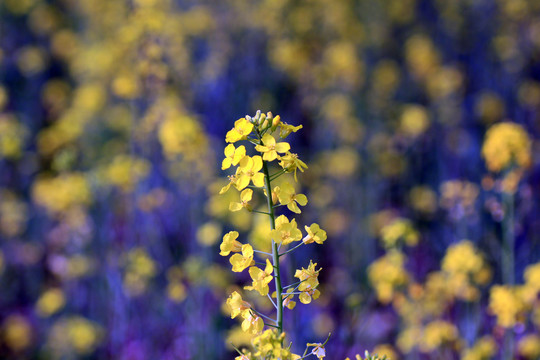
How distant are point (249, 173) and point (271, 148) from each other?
3.7 inches

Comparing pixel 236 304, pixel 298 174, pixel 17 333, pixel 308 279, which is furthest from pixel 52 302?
pixel 308 279

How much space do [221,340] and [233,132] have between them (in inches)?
125

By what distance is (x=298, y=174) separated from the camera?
661 centimetres

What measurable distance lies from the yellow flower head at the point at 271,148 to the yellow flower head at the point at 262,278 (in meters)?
0.29

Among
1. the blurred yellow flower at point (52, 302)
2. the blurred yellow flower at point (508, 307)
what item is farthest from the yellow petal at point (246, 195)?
the blurred yellow flower at point (52, 302)

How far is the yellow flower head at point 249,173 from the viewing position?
1360 mm

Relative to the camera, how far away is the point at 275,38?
7.82 meters

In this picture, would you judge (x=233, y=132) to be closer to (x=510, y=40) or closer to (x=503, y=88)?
(x=510, y=40)

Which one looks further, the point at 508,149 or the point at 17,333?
the point at 17,333

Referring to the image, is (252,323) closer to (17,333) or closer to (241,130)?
(241,130)

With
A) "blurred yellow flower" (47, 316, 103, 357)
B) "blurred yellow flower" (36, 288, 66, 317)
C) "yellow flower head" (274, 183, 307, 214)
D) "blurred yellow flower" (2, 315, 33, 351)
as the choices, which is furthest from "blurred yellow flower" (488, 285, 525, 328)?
"blurred yellow flower" (2, 315, 33, 351)

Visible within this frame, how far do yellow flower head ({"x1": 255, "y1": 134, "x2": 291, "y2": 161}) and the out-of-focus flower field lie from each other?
5.57 ft

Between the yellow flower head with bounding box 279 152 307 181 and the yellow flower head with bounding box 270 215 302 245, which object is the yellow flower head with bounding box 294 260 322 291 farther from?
the yellow flower head with bounding box 279 152 307 181

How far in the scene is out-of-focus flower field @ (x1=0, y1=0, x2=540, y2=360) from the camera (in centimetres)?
352
